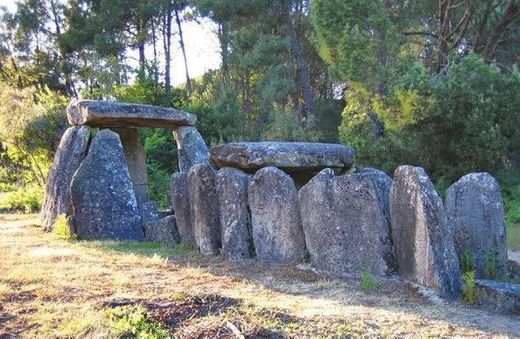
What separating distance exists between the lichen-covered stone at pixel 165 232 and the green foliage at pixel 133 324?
4.54m

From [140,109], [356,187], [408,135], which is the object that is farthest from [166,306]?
[408,135]

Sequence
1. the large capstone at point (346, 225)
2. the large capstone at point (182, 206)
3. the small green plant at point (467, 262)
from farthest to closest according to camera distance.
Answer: the large capstone at point (182, 206) → the large capstone at point (346, 225) → the small green plant at point (467, 262)

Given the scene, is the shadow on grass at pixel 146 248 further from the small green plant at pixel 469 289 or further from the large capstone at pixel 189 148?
the small green plant at pixel 469 289

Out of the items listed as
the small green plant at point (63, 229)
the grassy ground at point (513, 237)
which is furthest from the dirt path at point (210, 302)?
the grassy ground at point (513, 237)

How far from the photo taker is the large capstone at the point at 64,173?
10742mm

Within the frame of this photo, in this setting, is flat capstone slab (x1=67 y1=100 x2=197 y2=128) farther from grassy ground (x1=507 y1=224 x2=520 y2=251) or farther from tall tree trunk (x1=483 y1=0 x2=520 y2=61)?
tall tree trunk (x1=483 y1=0 x2=520 y2=61)

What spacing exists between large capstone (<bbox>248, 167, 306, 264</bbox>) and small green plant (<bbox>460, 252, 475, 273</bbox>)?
5.96ft

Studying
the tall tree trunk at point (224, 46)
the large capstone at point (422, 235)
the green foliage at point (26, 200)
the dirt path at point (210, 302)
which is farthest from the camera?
the tall tree trunk at point (224, 46)

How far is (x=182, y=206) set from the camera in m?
8.88

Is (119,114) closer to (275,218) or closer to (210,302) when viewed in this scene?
(275,218)

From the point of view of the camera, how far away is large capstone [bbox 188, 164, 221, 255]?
8078 mm

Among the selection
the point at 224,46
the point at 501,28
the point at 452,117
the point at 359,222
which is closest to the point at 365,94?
the point at 452,117

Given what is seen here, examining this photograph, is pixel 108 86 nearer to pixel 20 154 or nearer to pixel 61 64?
pixel 20 154

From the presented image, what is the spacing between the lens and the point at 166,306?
4719mm
